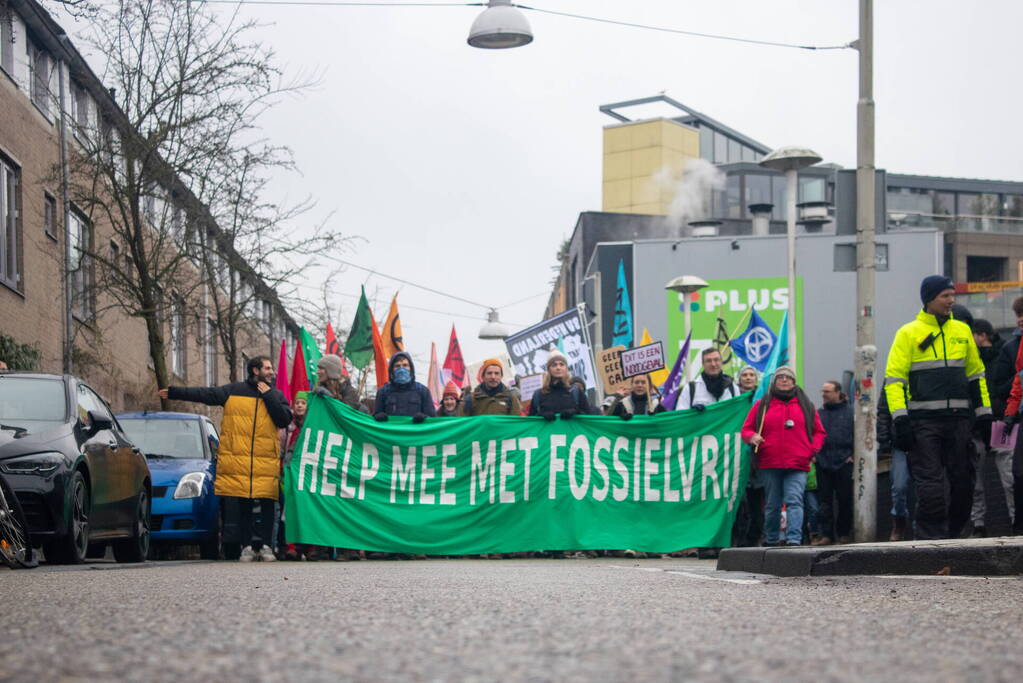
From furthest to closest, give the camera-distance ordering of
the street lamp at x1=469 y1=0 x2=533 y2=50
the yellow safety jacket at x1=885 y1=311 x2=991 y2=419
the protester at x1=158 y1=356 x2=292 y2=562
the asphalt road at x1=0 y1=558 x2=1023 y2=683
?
the street lamp at x1=469 y1=0 x2=533 y2=50, the protester at x1=158 y1=356 x2=292 y2=562, the yellow safety jacket at x1=885 y1=311 x2=991 y2=419, the asphalt road at x1=0 y1=558 x2=1023 y2=683

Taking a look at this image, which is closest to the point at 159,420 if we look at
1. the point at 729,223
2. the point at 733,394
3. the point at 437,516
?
the point at 437,516

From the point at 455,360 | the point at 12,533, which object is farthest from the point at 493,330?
the point at 12,533

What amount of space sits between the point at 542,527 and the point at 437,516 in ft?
3.47

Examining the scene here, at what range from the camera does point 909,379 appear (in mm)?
11633

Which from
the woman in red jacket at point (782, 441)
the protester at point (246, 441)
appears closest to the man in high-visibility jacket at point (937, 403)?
the woman in red jacket at point (782, 441)

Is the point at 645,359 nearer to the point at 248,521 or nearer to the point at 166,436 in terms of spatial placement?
the point at 166,436

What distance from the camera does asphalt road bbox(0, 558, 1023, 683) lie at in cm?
421

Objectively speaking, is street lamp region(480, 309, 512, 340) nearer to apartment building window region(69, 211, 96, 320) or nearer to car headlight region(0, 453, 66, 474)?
apartment building window region(69, 211, 96, 320)

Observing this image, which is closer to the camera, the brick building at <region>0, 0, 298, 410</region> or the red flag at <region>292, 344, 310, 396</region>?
the red flag at <region>292, 344, 310, 396</region>

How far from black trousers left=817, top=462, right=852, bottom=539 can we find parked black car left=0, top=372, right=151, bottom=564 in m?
6.91

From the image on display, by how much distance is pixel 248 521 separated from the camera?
14.6m

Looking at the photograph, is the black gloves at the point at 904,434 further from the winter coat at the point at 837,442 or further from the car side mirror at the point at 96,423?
the car side mirror at the point at 96,423

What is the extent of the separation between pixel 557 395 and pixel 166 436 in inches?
163

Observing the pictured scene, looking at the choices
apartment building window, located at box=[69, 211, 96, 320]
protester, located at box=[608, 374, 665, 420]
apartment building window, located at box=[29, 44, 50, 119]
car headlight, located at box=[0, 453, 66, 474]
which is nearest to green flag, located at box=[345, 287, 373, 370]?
apartment building window, located at box=[69, 211, 96, 320]
